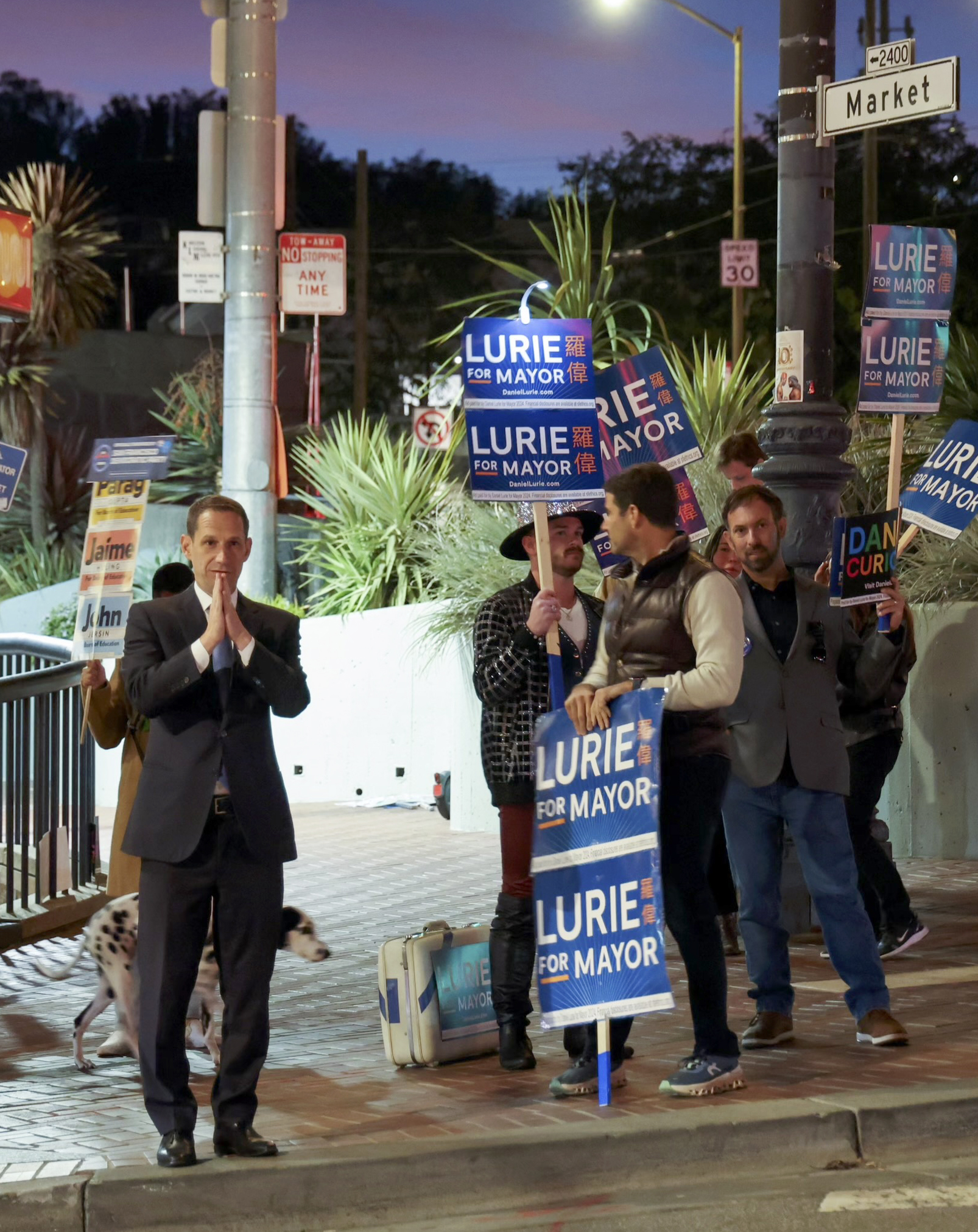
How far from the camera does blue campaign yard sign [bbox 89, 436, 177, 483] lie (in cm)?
873

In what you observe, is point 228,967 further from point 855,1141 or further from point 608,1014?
point 855,1141

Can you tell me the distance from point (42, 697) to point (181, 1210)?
520 cm

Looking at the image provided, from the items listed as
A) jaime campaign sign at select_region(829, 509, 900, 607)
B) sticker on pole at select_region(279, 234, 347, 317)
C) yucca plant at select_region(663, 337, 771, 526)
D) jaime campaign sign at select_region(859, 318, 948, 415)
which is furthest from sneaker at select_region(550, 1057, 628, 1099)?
sticker on pole at select_region(279, 234, 347, 317)

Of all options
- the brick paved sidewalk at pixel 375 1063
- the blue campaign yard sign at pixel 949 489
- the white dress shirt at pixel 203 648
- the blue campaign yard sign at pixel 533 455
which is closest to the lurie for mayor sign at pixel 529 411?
the blue campaign yard sign at pixel 533 455

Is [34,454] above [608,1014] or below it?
above

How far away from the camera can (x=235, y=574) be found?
5699mm

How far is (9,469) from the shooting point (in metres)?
11.3

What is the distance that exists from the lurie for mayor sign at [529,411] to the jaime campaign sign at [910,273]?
99.5 inches

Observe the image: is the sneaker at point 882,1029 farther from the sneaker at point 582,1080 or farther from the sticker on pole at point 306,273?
the sticker on pole at point 306,273

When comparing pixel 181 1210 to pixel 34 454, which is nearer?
pixel 181 1210

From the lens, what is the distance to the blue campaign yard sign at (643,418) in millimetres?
9234

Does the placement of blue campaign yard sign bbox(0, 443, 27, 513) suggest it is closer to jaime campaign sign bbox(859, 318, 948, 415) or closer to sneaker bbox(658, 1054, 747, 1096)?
jaime campaign sign bbox(859, 318, 948, 415)

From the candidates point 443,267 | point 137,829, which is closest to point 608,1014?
point 137,829

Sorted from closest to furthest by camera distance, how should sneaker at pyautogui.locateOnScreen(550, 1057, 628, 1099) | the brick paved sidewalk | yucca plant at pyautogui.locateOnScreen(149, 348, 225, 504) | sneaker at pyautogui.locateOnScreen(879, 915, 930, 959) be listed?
the brick paved sidewalk < sneaker at pyautogui.locateOnScreen(550, 1057, 628, 1099) < sneaker at pyautogui.locateOnScreen(879, 915, 930, 959) < yucca plant at pyautogui.locateOnScreen(149, 348, 225, 504)
